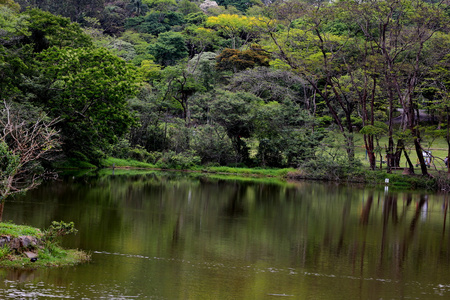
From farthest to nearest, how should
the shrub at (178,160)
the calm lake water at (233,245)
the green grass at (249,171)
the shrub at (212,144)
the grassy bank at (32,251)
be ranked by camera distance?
the shrub at (212,144) < the shrub at (178,160) < the green grass at (249,171) < the grassy bank at (32,251) < the calm lake water at (233,245)

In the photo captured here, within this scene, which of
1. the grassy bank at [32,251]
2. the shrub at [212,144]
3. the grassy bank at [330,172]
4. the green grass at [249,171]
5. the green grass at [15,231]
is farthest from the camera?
the shrub at [212,144]

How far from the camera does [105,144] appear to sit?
33.2 m

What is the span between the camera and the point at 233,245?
14.1 metres

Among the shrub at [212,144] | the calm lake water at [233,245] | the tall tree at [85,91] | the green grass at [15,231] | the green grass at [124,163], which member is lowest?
the calm lake water at [233,245]

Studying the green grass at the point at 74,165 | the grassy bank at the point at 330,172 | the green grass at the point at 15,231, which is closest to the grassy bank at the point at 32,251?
the green grass at the point at 15,231

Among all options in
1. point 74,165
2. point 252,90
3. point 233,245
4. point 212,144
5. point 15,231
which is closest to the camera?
point 15,231

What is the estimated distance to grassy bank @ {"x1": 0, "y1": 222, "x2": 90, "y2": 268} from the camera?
1024 centimetres

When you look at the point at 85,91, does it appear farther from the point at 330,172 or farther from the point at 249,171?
the point at 330,172

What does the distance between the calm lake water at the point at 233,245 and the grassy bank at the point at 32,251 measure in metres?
0.31

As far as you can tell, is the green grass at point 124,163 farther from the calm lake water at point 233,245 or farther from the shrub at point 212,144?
the calm lake water at point 233,245

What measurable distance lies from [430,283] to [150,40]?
219 feet

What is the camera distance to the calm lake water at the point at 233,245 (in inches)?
391

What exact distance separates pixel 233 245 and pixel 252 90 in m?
35.1

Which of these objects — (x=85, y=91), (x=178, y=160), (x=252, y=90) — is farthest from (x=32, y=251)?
(x=252, y=90)
